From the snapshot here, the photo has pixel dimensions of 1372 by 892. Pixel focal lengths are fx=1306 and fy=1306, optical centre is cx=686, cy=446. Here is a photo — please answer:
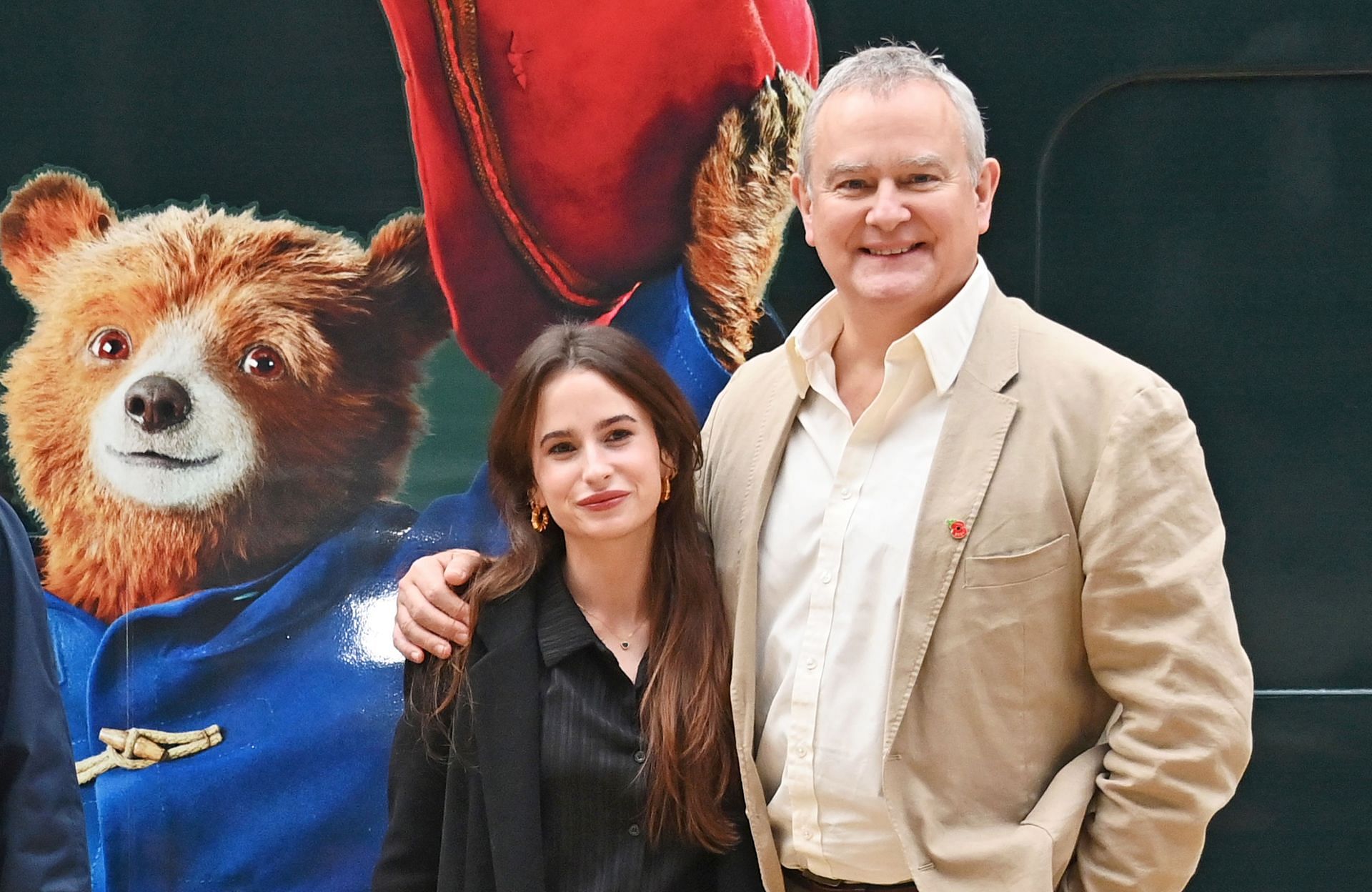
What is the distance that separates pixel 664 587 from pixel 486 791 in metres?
0.35

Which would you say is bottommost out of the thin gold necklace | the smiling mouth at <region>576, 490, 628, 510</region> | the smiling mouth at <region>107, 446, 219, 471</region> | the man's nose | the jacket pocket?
the thin gold necklace

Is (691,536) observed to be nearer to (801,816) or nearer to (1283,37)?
(801,816)

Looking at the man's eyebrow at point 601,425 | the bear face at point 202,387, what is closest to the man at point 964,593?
the man's eyebrow at point 601,425

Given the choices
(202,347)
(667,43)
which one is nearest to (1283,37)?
(667,43)

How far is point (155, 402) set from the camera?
2.26 metres

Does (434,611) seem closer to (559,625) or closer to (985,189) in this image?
(559,625)

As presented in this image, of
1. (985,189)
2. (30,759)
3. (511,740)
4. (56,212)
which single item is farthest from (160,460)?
(985,189)

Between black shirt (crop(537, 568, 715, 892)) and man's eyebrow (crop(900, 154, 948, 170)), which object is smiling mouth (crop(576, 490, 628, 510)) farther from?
man's eyebrow (crop(900, 154, 948, 170))

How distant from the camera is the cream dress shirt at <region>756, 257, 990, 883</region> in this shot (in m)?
1.62

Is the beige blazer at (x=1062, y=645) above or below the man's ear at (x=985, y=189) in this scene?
below

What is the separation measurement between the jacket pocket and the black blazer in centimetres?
46

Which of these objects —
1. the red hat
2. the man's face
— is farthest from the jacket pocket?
the red hat

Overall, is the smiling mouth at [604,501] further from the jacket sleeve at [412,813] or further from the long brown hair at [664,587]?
the jacket sleeve at [412,813]

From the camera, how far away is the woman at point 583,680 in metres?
1.66
